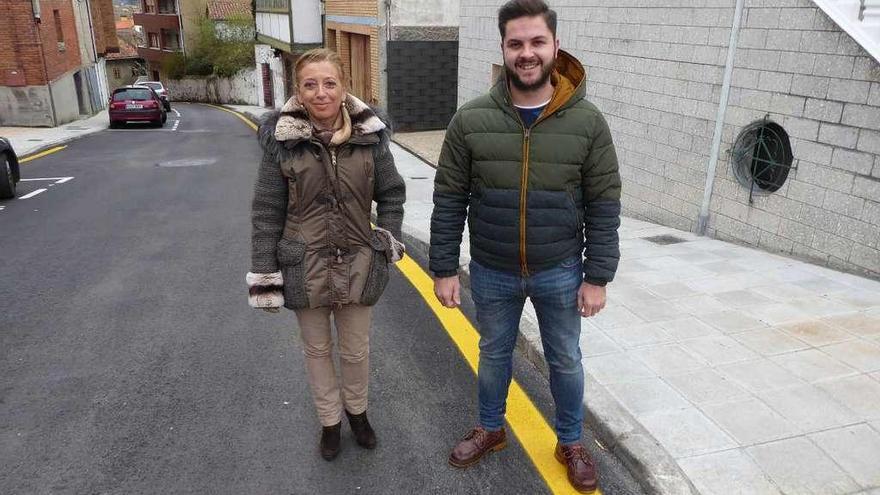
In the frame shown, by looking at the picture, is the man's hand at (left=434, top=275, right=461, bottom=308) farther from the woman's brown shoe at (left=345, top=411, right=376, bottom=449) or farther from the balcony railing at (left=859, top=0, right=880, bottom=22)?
the balcony railing at (left=859, top=0, right=880, bottom=22)

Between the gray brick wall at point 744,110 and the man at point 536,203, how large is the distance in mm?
3503

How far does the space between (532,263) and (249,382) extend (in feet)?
6.87

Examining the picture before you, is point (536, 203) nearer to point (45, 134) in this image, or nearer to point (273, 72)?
point (45, 134)

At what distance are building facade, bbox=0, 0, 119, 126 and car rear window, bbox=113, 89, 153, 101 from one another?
2.13 metres

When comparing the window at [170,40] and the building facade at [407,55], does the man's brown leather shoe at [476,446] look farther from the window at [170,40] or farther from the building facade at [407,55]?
the window at [170,40]

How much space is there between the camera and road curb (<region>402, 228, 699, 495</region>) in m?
2.71

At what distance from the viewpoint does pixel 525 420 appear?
11.0 feet

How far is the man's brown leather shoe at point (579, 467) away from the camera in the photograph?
9.06 feet

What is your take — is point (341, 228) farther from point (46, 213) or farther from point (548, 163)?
point (46, 213)

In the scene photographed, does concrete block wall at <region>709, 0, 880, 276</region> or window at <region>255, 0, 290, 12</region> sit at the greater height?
window at <region>255, 0, 290, 12</region>

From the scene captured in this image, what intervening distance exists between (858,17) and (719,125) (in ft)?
4.75

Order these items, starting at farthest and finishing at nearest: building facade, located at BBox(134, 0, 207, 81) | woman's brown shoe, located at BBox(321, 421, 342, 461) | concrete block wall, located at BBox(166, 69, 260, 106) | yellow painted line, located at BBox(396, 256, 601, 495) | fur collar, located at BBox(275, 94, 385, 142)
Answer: building facade, located at BBox(134, 0, 207, 81)
concrete block wall, located at BBox(166, 69, 260, 106)
woman's brown shoe, located at BBox(321, 421, 342, 461)
yellow painted line, located at BBox(396, 256, 601, 495)
fur collar, located at BBox(275, 94, 385, 142)

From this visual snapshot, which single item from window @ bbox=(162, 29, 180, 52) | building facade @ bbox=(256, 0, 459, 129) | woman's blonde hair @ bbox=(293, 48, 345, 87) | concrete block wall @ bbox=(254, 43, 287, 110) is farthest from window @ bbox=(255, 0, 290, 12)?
window @ bbox=(162, 29, 180, 52)

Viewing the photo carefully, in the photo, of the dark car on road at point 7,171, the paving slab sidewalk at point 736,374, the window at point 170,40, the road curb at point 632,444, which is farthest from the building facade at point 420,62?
the window at point 170,40
